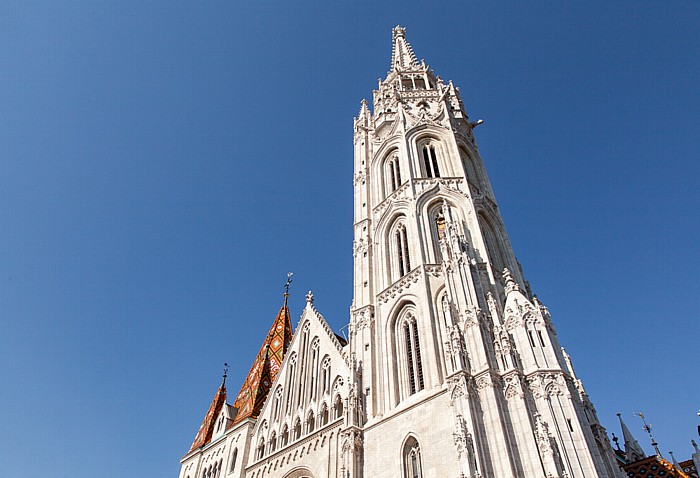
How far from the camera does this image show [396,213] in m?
24.6

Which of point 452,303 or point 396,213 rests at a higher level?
point 396,213

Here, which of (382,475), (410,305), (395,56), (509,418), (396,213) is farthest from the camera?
(395,56)

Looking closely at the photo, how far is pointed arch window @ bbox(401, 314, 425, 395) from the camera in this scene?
18.1 metres

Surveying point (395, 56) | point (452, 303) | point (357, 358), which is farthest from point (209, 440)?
point (395, 56)

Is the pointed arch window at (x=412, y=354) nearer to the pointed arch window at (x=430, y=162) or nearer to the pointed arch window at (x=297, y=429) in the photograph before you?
the pointed arch window at (x=297, y=429)

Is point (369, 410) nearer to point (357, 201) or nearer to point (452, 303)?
point (452, 303)

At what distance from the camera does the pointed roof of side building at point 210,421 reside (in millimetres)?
28000

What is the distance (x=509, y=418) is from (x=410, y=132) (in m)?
17.5

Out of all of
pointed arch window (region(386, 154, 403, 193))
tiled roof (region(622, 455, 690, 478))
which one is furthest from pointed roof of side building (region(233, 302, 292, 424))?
tiled roof (region(622, 455, 690, 478))

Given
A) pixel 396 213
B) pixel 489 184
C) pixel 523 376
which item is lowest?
pixel 523 376

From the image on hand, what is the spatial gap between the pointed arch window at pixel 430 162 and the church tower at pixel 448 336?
90mm

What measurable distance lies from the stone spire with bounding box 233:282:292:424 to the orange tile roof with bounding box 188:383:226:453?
1.73 m

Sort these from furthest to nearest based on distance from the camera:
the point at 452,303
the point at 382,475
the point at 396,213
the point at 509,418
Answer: the point at 396,213 < the point at 452,303 < the point at 382,475 < the point at 509,418

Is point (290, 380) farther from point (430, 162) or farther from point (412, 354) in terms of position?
point (430, 162)
